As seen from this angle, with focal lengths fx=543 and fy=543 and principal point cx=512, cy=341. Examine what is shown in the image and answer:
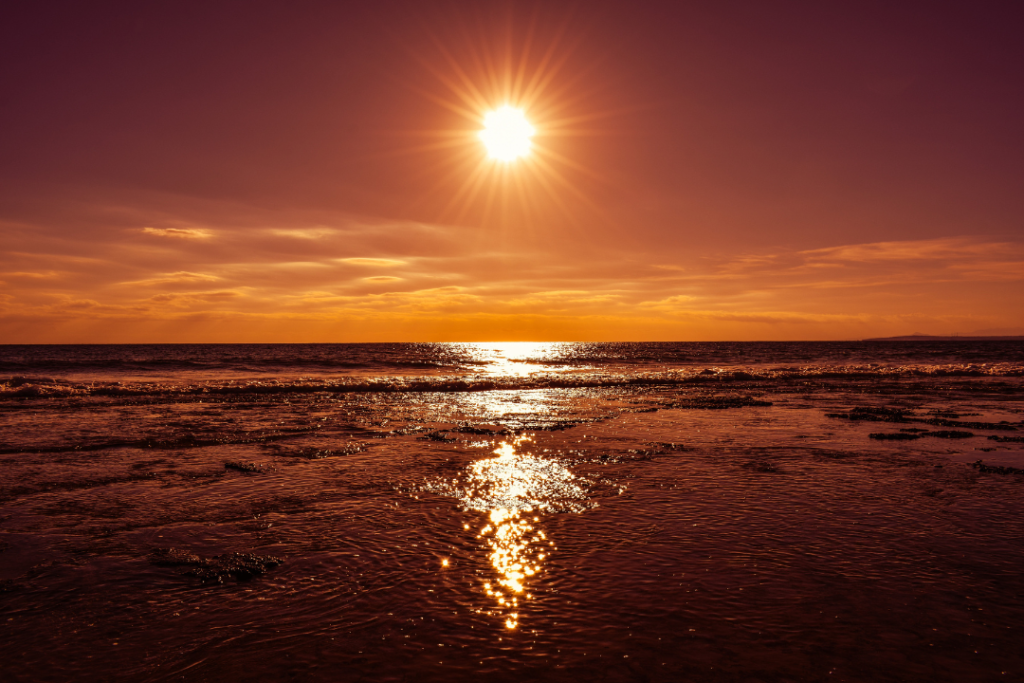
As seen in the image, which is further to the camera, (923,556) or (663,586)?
(923,556)

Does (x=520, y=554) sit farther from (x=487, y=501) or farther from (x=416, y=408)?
(x=416, y=408)

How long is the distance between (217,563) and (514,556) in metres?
3.74

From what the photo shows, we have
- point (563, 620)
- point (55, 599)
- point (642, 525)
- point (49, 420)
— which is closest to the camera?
point (563, 620)

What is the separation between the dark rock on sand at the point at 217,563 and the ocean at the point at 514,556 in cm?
4

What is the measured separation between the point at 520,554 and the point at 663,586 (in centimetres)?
186

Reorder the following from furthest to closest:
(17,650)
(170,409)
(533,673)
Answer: (170,409), (17,650), (533,673)

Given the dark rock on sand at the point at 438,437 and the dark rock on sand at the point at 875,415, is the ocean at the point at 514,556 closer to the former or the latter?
the dark rock on sand at the point at 438,437

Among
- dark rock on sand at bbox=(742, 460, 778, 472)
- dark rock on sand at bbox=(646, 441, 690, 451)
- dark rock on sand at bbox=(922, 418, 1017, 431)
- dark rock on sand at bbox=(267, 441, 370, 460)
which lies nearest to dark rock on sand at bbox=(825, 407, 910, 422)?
dark rock on sand at bbox=(922, 418, 1017, 431)

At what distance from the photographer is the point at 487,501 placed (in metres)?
9.43

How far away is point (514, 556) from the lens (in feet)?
22.8

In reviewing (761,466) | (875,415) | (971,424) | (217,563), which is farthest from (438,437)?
(971,424)

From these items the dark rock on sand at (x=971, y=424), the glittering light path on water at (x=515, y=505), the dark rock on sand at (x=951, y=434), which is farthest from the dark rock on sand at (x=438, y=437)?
the dark rock on sand at (x=971, y=424)

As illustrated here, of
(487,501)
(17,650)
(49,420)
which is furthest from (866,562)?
(49,420)

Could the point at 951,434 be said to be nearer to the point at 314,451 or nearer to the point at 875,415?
the point at 875,415
